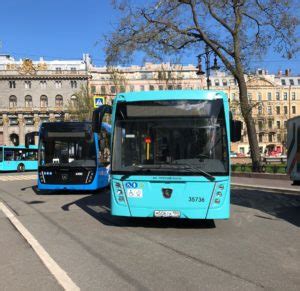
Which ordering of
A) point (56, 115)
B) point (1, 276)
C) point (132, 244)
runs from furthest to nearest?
1. point (56, 115)
2. point (132, 244)
3. point (1, 276)

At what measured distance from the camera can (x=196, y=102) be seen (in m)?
9.65

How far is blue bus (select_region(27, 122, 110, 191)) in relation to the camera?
58.8ft

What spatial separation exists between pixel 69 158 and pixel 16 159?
2926 cm

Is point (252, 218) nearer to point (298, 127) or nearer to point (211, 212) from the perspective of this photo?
point (211, 212)

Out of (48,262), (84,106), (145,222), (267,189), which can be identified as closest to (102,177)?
(267,189)

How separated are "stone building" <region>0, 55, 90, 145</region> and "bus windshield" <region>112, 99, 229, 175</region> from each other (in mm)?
84242

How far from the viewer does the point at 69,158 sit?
18188mm

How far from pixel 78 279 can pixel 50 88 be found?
301 feet

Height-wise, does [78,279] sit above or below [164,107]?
below

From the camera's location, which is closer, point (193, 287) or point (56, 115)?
point (193, 287)

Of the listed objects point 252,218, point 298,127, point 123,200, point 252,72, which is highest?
point 252,72

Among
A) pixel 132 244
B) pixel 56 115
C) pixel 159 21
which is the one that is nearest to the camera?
pixel 132 244

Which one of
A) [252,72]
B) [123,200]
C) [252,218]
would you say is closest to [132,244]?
[123,200]

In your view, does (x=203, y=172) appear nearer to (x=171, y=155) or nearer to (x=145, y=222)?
(x=171, y=155)
